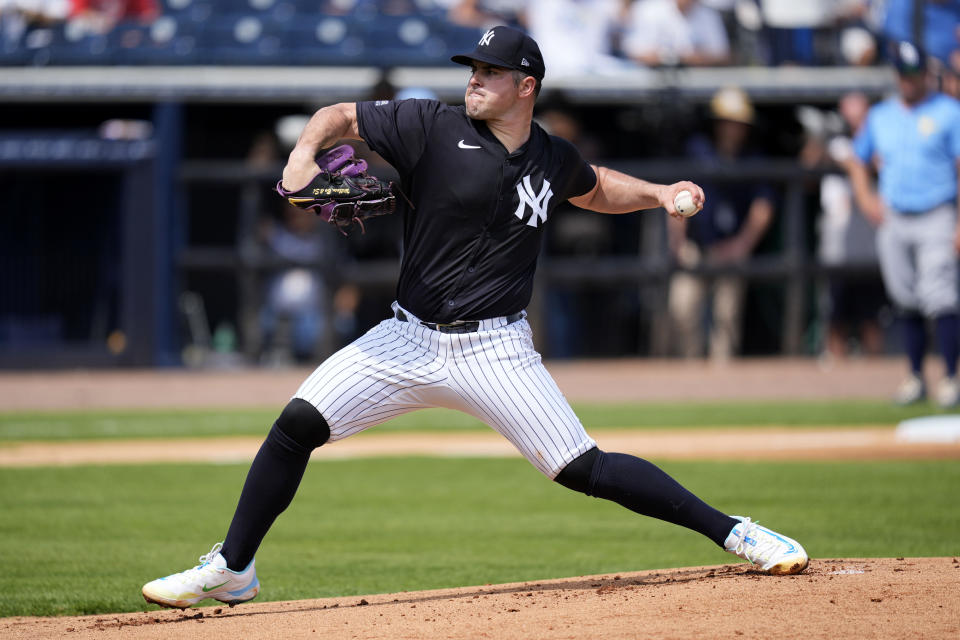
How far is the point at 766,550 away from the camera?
13.7 ft

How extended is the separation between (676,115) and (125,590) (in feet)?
34.4

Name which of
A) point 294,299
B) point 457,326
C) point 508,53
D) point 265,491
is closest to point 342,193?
point 457,326

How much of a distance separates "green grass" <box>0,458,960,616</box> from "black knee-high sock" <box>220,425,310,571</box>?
568 mm

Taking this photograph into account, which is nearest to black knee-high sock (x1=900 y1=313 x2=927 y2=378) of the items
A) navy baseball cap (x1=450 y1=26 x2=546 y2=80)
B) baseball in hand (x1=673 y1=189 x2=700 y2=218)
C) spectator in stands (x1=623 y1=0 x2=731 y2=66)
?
spectator in stands (x1=623 y1=0 x2=731 y2=66)

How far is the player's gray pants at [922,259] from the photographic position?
9773 millimetres

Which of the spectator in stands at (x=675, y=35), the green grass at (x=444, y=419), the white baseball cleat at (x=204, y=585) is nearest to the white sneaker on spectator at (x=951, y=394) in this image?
the green grass at (x=444, y=419)

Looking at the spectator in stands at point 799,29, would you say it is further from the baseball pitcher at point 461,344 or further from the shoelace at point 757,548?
the shoelace at point 757,548

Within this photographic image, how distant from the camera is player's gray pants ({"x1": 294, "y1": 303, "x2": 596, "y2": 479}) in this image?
408 centimetres

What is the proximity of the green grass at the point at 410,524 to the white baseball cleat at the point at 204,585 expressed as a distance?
46 centimetres

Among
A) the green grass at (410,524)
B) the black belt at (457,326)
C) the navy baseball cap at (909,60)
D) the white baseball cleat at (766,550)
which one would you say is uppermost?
the navy baseball cap at (909,60)

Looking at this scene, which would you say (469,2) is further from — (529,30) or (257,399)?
(257,399)

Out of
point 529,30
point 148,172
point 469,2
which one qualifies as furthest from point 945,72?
point 148,172

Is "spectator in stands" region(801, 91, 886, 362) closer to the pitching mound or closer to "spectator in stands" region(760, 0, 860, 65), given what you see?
"spectator in stands" region(760, 0, 860, 65)

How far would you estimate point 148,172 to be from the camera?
45.3 feet
